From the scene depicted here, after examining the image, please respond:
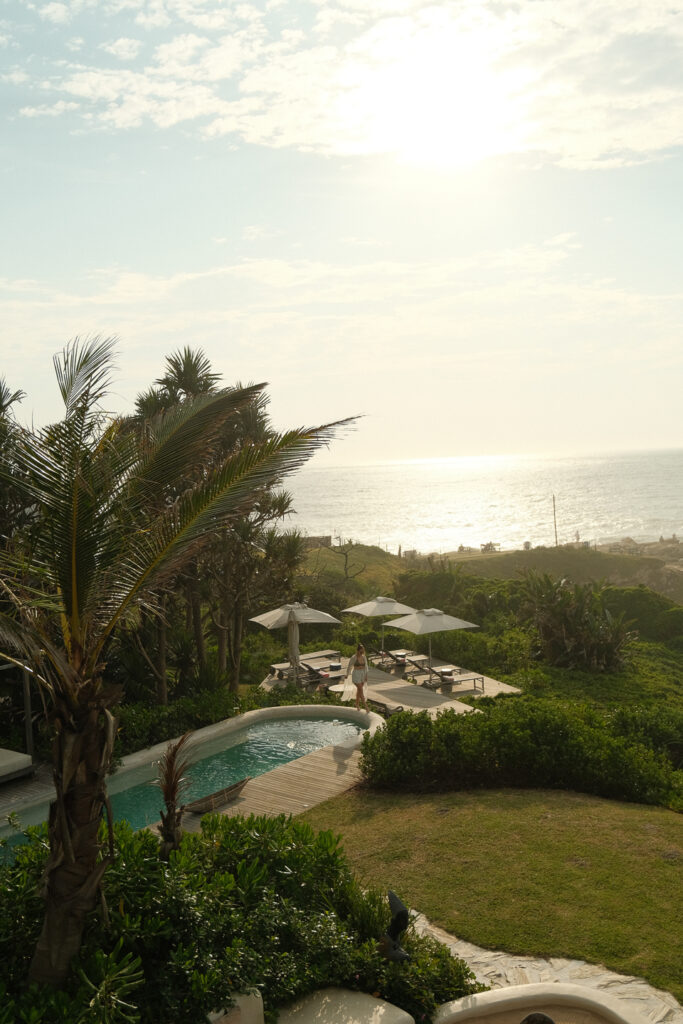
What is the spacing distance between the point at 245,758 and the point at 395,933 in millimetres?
8501

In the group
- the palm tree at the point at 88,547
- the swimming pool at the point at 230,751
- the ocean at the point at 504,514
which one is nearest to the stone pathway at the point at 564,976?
the palm tree at the point at 88,547

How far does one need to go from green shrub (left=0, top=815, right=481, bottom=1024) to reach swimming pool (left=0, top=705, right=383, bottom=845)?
5150 millimetres

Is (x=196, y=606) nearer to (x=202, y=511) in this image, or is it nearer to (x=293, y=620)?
Result: (x=293, y=620)

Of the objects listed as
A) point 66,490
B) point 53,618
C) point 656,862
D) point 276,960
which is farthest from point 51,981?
point 656,862

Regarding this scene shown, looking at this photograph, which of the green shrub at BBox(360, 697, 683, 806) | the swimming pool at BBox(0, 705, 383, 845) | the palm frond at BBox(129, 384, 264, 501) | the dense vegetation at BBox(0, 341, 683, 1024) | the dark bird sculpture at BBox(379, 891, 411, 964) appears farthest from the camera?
the swimming pool at BBox(0, 705, 383, 845)

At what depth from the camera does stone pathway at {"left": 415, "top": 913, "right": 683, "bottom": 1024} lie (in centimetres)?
604

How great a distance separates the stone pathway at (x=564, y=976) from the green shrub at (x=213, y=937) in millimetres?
372

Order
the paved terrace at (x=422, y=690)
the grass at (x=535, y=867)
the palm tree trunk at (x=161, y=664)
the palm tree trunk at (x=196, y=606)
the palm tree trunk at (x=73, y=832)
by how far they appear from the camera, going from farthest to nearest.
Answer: the paved terrace at (x=422, y=690) → the palm tree trunk at (x=196, y=606) → the palm tree trunk at (x=161, y=664) → the grass at (x=535, y=867) → the palm tree trunk at (x=73, y=832)

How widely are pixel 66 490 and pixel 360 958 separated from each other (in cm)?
432

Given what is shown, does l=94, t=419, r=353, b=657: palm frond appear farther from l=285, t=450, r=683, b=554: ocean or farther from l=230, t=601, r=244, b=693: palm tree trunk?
l=285, t=450, r=683, b=554: ocean

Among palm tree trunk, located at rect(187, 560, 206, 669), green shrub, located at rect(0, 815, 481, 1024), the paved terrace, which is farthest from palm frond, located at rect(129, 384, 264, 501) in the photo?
the paved terrace

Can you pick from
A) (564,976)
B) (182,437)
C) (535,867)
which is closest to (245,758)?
(535,867)

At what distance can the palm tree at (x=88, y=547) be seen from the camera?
5.12 metres

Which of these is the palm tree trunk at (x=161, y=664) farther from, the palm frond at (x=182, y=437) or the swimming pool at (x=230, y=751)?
the palm frond at (x=182, y=437)
